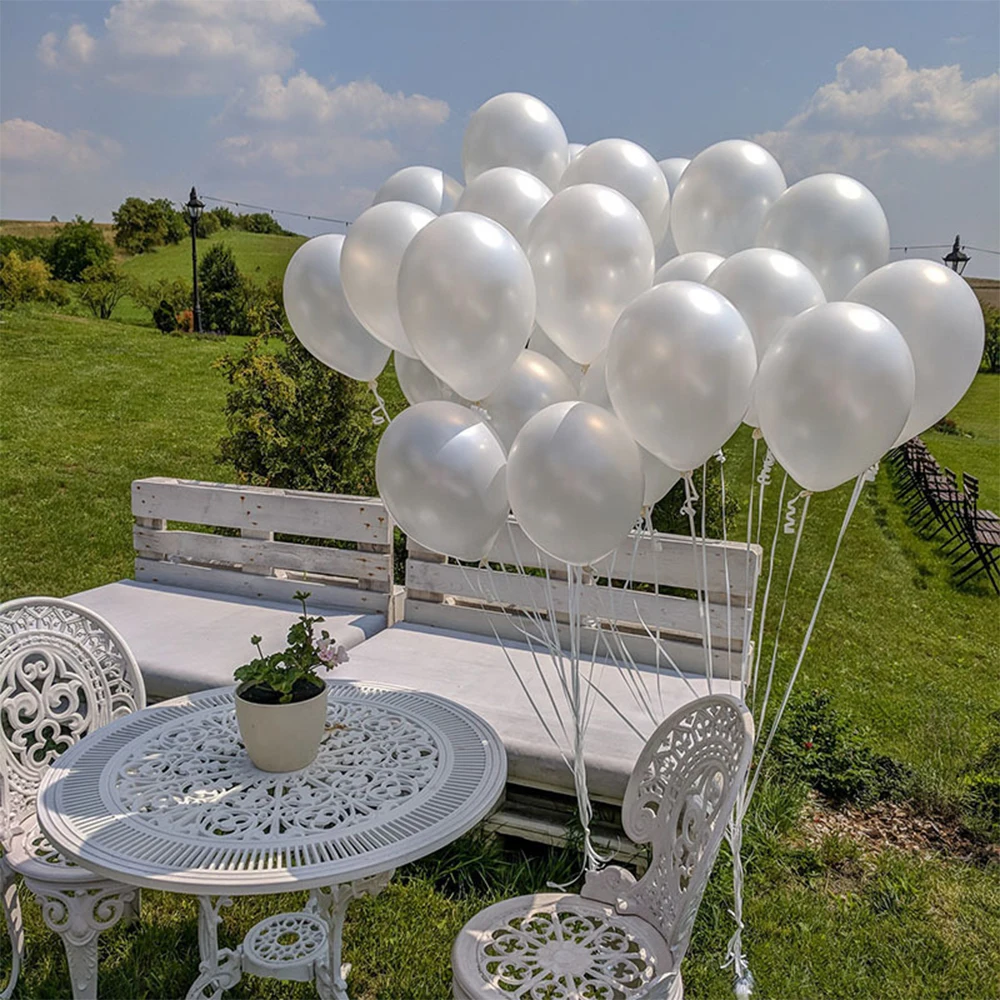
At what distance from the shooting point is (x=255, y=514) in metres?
4.34

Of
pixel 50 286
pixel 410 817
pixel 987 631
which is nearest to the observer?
pixel 410 817

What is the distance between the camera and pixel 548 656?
364cm

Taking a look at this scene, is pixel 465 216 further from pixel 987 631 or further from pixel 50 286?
pixel 50 286

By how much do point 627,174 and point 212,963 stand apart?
8.24 feet

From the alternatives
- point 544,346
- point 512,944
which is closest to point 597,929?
point 512,944

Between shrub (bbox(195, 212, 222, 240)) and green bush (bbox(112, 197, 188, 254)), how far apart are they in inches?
23.6

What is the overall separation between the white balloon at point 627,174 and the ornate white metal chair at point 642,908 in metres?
1.52

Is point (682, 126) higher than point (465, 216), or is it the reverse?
point (682, 126)

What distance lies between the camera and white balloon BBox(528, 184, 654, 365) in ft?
6.93

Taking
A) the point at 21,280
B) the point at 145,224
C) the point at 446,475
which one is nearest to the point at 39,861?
the point at 446,475

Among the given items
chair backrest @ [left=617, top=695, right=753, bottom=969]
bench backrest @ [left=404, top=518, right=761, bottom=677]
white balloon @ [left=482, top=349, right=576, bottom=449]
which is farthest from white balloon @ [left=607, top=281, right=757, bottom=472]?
bench backrest @ [left=404, top=518, right=761, bottom=677]

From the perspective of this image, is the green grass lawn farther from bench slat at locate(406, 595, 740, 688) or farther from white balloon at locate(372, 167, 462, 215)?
white balloon at locate(372, 167, 462, 215)

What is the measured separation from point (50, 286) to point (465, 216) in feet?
61.3

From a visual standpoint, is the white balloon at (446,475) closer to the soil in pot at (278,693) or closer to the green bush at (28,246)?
the soil in pot at (278,693)
